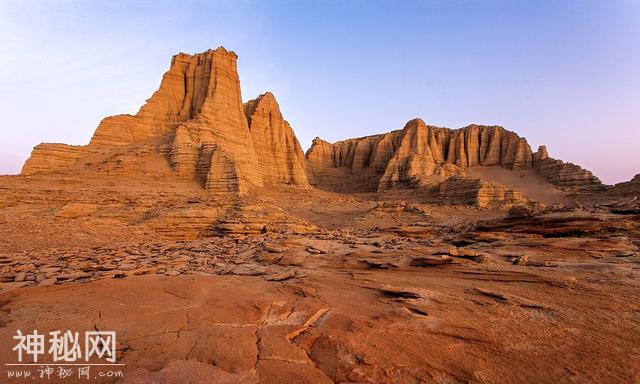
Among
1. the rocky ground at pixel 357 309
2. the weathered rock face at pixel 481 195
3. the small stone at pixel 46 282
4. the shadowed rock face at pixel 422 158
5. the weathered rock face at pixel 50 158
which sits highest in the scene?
the shadowed rock face at pixel 422 158

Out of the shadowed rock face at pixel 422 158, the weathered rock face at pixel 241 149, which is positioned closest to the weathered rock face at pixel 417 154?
the shadowed rock face at pixel 422 158

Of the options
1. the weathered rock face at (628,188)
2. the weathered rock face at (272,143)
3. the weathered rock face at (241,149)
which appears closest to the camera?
the weathered rock face at (241,149)

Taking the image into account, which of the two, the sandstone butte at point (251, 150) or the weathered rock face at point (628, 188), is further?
the weathered rock face at point (628, 188)

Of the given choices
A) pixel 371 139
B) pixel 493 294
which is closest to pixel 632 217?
pixel 493 294

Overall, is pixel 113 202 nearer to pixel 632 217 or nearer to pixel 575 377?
pixel 575 377

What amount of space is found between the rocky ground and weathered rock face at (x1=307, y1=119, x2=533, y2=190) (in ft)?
145

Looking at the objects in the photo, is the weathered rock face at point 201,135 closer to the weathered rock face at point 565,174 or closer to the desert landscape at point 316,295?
the desert landscape at point 316,295

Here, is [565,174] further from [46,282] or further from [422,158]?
[46,282]

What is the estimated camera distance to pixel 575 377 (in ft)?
9.17

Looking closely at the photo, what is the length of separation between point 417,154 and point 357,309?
186 feet

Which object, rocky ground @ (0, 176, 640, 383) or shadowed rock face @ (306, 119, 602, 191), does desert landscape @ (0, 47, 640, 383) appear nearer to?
rocky ground @ (0, 176, 640, 383)

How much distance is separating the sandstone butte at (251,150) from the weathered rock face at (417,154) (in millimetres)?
223

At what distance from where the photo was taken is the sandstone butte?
33.4m

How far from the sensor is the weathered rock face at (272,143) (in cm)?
5003
